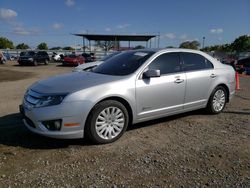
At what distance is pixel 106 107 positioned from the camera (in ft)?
14.6

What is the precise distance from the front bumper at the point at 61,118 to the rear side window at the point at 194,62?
254 centimetres

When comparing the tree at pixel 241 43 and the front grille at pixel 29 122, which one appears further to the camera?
the tree at pixel 241 43

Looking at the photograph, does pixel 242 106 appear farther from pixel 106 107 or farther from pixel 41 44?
pixel 41 44

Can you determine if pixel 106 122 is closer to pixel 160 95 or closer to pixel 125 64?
pixel 160 95

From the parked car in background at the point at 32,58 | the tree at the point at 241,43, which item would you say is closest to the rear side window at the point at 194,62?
the parked car in background at the point at 32,58

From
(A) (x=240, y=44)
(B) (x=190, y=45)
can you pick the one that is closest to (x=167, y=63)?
(B) (x=190, y=45)

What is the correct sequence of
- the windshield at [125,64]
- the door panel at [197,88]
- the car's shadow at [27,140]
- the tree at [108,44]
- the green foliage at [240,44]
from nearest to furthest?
the car's shadow at [27,140], the windshield at [125,64], the door panel at [197,88], the green foliage at [240,44], the tree at [108,44]

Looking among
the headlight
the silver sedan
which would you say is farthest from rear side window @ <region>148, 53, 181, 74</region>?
the headlight

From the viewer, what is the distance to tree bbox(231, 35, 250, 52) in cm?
6544

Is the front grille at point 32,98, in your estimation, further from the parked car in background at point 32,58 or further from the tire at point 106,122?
the parked car in background at point 32,58

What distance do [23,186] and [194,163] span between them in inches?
87.7

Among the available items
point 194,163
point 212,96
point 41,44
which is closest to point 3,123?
point 194,163

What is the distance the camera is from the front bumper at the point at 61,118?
4.12 m

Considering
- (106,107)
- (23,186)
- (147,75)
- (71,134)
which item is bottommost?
(23,186)
